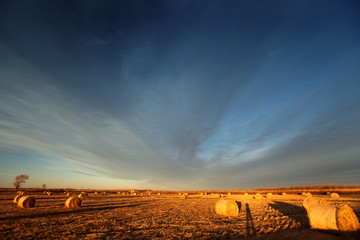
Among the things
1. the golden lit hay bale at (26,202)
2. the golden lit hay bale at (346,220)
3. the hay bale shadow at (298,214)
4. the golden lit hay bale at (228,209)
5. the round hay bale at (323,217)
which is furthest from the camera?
the golden lit hay bale at (26,202)

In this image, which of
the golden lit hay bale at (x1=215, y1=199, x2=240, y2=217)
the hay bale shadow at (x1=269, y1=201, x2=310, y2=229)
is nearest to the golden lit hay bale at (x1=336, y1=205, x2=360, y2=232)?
the hay bale shadow at (x1=269, y1=201, x2=310, y2=229)

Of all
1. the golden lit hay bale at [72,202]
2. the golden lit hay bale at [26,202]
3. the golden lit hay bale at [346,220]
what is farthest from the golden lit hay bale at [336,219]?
the golden lit hay bale at [26,202]

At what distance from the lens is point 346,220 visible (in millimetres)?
8328

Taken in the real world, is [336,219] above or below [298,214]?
above

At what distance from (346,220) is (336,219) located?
0.43m

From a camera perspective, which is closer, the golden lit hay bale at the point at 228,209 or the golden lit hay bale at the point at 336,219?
the golden lit hay bale at the point at 336,219

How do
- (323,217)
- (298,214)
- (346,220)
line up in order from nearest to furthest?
(346,220)
(323,217)
(298,214)

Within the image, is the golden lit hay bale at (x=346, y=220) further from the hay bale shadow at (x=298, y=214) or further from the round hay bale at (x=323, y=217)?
the hay bale shadow at (x=298, y=214)

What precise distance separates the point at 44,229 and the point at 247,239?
999 centimetres

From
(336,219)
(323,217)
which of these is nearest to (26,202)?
(323,217)

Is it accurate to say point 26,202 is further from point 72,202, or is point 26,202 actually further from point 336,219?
point 336,219

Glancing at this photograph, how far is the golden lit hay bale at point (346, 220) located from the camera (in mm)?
8211

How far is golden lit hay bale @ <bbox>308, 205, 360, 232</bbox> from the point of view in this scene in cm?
827

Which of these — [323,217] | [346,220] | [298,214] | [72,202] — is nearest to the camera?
[346,220]
